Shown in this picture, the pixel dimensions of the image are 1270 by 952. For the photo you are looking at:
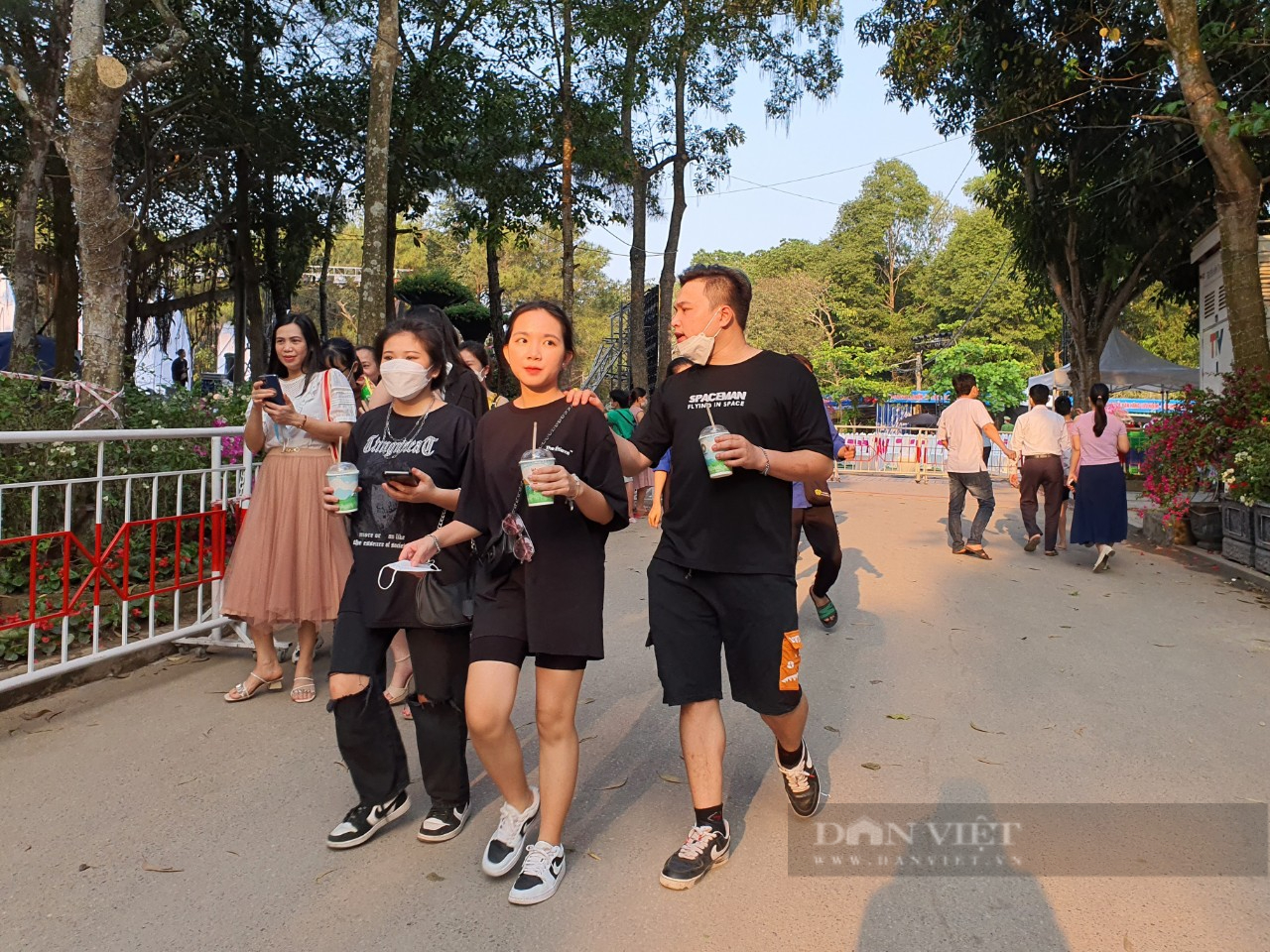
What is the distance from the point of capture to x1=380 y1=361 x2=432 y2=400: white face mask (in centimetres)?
338

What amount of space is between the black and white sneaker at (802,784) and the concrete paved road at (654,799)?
0.14 metres

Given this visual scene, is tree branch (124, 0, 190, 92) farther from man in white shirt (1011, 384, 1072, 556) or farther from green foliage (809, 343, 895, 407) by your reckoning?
green foliage (809, 343, 895, 407)

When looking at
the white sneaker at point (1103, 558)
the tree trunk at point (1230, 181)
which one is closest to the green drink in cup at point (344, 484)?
the white sneaker at point (1103, 558)

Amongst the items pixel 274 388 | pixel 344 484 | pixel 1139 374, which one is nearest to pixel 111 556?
pixel 274 388

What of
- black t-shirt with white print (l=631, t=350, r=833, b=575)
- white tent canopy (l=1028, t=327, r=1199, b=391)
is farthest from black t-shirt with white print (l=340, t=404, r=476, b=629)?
white tent canopy (l=1028, t=327, r=1199, b=391)

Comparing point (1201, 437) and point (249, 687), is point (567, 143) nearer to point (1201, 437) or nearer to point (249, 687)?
point (1201, 437)

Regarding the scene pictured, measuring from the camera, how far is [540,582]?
9.70ft

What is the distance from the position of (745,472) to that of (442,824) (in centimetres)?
164

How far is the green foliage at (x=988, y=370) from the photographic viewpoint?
36500 millimetres

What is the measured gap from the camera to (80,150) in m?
6.43

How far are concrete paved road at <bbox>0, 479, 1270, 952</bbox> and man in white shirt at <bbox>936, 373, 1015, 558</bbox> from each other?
3369 mm

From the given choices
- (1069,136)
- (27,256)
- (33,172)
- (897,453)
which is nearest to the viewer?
(33,172)

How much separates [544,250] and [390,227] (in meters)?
26.3

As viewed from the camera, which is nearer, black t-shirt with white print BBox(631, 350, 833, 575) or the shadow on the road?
the shadow on the road
